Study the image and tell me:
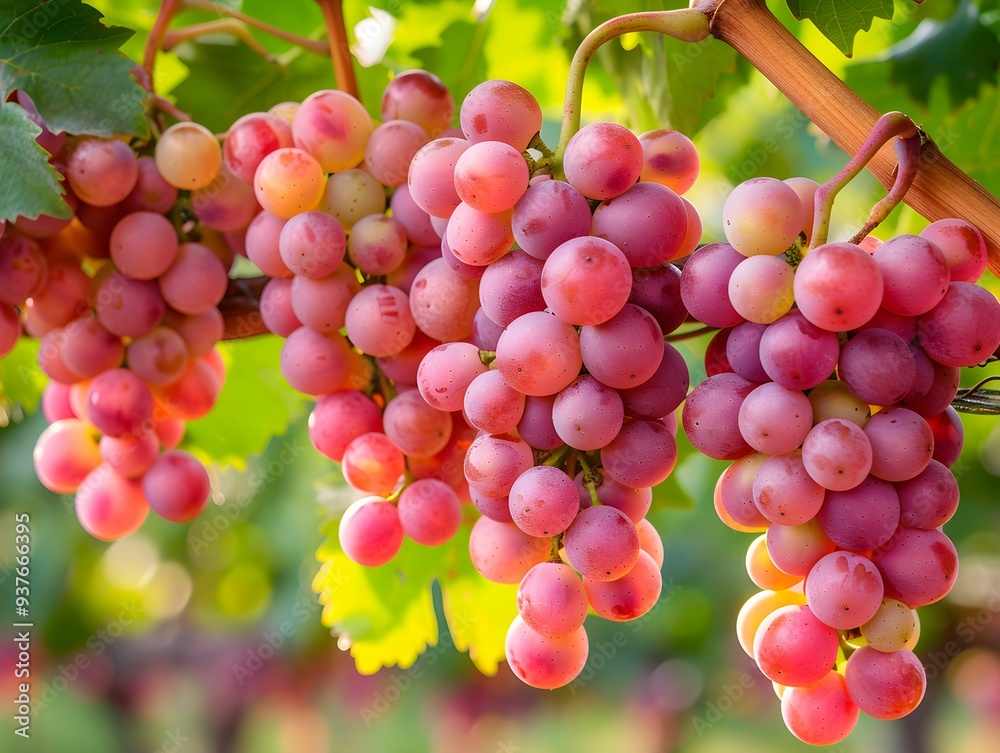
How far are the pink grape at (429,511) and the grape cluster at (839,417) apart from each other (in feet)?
0.56

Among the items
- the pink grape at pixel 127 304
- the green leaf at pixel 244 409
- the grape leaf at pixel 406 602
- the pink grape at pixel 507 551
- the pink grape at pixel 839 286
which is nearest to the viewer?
the pink grape at pixel 839 286

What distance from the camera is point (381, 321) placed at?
0.48m

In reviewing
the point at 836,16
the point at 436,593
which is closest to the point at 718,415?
the point at 836,16

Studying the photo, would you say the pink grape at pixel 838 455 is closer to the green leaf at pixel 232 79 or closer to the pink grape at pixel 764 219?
the pink grape at pixel 764 219

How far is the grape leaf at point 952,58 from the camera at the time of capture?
2.60ft

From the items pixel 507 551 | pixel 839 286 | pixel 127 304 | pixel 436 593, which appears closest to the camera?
pixel 839 286

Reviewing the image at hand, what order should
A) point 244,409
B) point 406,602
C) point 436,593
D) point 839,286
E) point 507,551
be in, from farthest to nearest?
point 436,593 → point 244,409 → point 406,602 → point 507,551 → point 839,286

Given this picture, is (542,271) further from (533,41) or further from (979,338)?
(533,41)

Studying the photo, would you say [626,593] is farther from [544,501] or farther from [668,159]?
[668,159]

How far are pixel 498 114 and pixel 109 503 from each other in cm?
38

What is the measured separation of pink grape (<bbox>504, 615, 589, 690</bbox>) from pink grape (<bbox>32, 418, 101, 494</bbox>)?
0.34 m

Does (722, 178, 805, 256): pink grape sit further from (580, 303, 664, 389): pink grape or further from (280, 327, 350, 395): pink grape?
(280, 327, 350, 395): pink grape

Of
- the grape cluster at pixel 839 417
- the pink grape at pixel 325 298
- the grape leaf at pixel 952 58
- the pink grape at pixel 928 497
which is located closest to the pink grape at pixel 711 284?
the grape cluster at pixel 839 417

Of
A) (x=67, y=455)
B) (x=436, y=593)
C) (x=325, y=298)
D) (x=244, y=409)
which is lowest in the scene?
(x=436, y=593)
